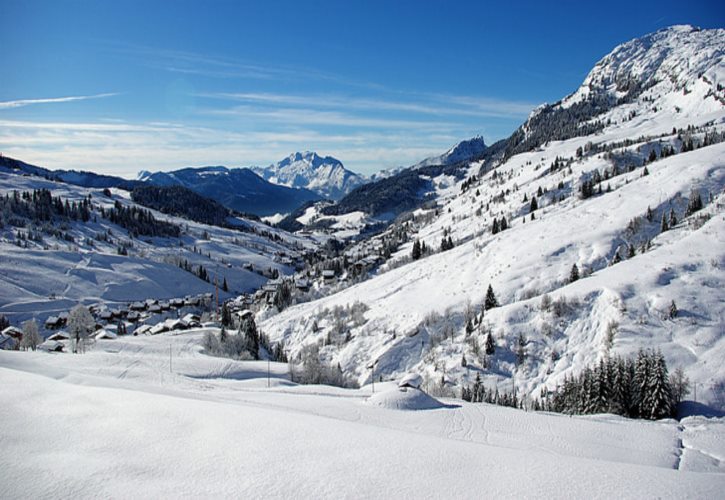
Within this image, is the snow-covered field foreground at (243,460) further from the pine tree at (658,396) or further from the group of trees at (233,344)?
the group of trees at (233,344)

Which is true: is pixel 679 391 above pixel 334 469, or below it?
below

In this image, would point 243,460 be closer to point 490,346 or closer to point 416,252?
point 490,346

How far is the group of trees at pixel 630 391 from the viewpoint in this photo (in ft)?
120

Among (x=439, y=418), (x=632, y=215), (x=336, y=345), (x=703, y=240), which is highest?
(x=632, y=215)

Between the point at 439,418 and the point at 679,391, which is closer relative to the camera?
the point at 439,418

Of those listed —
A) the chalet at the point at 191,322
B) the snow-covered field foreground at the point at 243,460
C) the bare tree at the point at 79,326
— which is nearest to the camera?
the snow-covered field foreground at the point at 243,460

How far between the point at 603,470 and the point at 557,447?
14.2m

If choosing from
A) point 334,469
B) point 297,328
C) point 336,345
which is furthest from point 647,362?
point 297,328

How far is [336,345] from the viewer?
252ft

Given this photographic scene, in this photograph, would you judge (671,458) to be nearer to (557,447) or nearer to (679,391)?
(557,447)

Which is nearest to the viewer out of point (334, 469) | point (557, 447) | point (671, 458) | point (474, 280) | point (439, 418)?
point (334, 469)

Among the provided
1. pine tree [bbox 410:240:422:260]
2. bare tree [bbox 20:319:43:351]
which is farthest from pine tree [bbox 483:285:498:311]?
bare tree [bbox 20:319:43:351]

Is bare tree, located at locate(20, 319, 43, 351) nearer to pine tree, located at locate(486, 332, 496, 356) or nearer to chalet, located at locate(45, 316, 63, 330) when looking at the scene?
chalet, located at locate(45, 316, 63, 330)

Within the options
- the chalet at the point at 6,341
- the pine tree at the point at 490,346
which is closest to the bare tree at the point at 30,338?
the chalet at the point at 6,341
